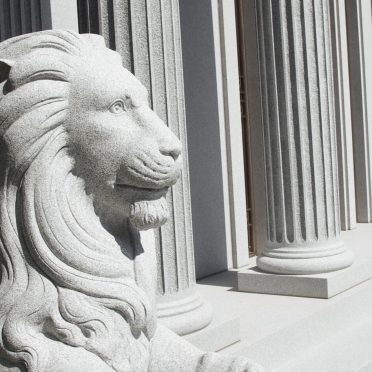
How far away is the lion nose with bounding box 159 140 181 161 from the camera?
14.1 ft

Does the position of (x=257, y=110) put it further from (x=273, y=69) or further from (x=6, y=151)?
(x=6, y=151)

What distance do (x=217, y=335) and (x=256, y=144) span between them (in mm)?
4964

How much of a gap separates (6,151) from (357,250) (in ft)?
31.3

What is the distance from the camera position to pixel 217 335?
25.2ft

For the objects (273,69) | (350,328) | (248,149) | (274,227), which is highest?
(273,69)

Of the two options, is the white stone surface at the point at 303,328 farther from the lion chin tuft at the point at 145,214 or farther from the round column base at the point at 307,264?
the lion chin tuft at the point at 145,214

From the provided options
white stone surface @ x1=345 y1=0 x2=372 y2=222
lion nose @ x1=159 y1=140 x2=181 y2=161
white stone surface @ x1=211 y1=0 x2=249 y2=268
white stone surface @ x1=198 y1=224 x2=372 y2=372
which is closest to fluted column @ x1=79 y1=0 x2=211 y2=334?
white stone surface @ x1=198 y1=224 x2=372 y2=372

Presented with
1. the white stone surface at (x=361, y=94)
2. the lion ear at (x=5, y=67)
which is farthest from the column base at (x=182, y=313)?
the white stone surface at (x=361, y=94)

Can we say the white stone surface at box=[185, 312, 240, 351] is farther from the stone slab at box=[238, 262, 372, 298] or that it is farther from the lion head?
the lion head

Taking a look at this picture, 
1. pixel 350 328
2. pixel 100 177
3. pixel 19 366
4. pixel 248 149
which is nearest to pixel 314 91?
pixel 350 328

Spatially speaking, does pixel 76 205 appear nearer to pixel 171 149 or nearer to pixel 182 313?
pixel 171 149

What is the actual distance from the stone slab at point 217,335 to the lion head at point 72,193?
321 centimetres

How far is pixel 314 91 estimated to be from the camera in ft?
33.2

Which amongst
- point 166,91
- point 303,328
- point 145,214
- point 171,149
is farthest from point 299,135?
point 145,214
